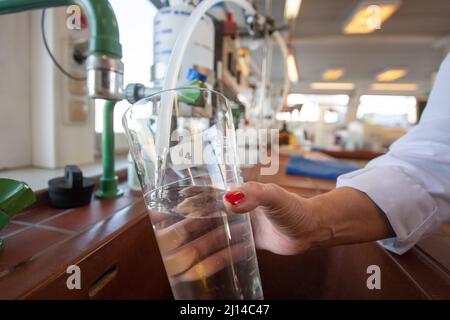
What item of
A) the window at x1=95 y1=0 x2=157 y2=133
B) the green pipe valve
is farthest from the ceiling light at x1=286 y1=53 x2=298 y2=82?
the green pipe valve

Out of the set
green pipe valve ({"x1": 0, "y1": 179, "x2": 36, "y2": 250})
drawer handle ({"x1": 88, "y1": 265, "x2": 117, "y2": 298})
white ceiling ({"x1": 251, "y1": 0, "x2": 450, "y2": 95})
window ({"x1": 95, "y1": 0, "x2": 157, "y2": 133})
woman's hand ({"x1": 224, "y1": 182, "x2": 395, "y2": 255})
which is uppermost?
white ceiling ({"x1": 251, "y1": 0, "x2": 450, "y2": 95})

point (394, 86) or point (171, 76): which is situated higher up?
point (394, 86)

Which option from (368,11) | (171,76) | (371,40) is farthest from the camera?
(371,40)

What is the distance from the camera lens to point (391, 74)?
20.0 feet

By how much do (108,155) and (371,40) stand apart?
159 inches

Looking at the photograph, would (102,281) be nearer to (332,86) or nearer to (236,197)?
(236,197)

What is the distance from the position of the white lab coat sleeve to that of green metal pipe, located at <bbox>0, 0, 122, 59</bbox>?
420 mm

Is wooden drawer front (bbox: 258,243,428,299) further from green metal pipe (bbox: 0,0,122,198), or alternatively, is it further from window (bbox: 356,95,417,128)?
window (bbox: 356,95,417,128)

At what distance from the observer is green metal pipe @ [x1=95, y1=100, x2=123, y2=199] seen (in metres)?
0.54

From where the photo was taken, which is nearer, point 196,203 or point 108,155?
point 196,203

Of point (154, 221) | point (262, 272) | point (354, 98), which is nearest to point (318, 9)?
point (262, 272)

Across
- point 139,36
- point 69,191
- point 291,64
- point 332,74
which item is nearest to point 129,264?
point 69,191

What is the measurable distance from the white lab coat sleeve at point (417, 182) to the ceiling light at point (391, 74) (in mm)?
6456

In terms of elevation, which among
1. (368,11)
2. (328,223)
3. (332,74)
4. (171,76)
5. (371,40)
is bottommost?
(328,223)
